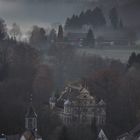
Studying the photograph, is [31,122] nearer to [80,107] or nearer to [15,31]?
[80,107]

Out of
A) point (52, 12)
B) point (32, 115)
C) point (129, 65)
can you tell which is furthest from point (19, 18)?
point (32, 115)

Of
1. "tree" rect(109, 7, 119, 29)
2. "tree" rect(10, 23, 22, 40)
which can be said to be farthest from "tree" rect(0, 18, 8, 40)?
"tree" rect(109, 7, 119, 29)

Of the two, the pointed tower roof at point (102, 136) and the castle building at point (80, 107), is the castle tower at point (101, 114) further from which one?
the pointed tower roof at point (102, 136)

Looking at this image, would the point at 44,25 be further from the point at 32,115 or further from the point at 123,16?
the point at 32,115

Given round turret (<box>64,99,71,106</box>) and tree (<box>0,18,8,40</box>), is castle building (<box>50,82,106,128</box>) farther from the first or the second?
tree (<box>0,18,8,40</box>)

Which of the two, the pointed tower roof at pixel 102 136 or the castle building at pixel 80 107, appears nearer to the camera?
the pointed tower roof at pixel 102 136

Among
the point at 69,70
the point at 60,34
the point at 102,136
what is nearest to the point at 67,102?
the point at 102,136

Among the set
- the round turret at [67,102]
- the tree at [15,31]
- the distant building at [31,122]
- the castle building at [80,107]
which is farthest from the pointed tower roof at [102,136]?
the tree at [15,31]
